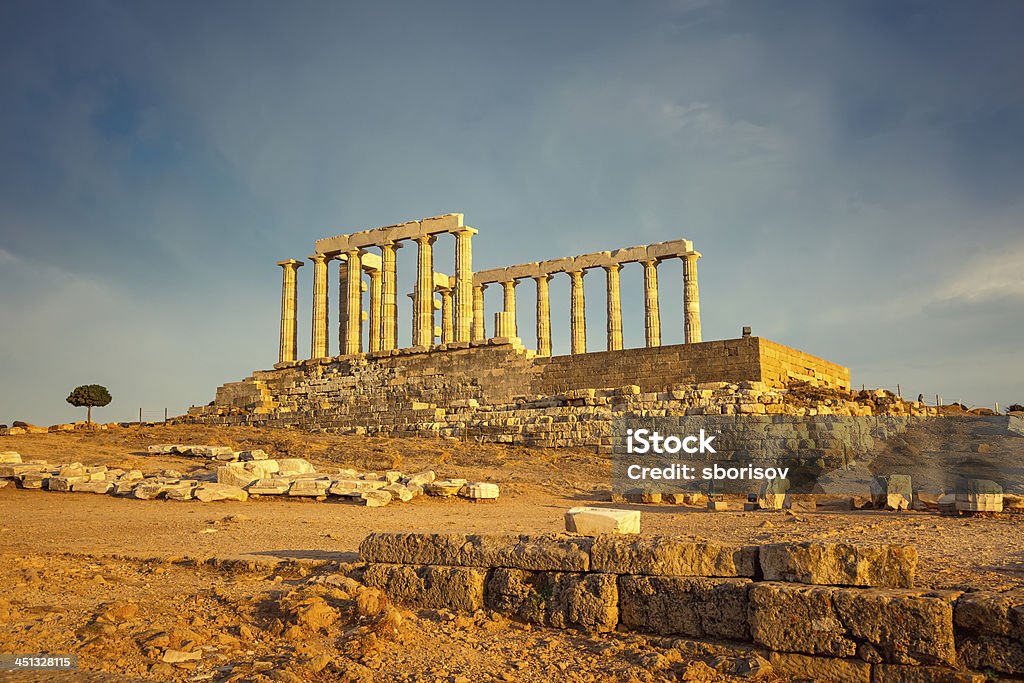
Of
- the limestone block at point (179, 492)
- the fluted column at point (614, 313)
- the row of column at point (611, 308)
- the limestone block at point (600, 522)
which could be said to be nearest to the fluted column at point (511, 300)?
the row of column at point (611, 308)

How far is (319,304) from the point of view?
38.8 metres

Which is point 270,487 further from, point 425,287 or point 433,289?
point 433,289

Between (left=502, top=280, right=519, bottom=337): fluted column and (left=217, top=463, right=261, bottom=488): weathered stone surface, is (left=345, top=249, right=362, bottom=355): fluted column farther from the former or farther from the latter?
(left=217, top=463, right=261, bottom=488): weathered stone surface

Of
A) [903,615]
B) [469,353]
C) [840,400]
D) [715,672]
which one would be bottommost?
[715,672]

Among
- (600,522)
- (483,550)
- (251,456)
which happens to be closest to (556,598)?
(483,550)

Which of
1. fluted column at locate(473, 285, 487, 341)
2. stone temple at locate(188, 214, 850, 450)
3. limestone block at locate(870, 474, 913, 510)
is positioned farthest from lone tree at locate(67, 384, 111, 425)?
limestone block at locate(870, 474, 913, 510)

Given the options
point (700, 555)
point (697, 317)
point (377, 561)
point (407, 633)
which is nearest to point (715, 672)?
point (700, 555)

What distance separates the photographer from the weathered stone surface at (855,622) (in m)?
5.08

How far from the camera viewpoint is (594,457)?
22484 millimetres

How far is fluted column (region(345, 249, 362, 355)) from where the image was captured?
3806cm

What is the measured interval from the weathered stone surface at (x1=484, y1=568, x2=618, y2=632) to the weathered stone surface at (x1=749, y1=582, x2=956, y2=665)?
118cm

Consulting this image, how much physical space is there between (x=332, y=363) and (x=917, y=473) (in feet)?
83.7

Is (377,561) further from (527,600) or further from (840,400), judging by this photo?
(840,400)

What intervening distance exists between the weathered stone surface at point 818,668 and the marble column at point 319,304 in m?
34.6
